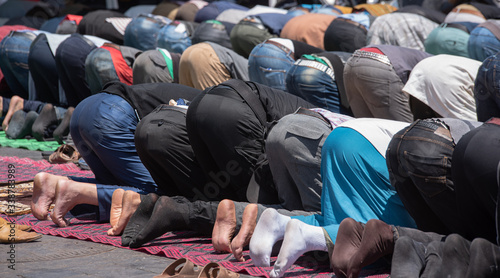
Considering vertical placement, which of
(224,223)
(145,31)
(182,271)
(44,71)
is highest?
(182,271)

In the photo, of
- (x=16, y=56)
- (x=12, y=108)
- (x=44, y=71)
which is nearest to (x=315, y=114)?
(x=44, y=71)

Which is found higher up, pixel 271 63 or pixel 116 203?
pixel 271 63

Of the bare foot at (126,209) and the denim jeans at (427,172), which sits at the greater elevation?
the denim jeans at (427,172)

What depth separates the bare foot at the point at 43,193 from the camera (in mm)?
4457

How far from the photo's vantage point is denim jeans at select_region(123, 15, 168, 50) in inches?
335

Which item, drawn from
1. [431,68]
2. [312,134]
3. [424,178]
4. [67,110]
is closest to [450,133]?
[424,178]

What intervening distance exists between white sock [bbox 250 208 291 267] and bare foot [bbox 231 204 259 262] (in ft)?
0.50

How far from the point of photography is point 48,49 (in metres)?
8.41

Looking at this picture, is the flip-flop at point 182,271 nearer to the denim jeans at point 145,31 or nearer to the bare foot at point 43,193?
the bare foot at point 43,193

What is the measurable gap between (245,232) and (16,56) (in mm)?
6260

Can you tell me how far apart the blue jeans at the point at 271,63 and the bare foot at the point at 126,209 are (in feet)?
6.62

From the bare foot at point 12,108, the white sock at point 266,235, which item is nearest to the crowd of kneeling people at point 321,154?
the white sock at point 266,235

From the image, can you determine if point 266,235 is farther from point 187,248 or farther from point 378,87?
point 378,87

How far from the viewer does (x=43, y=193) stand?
449 cm
